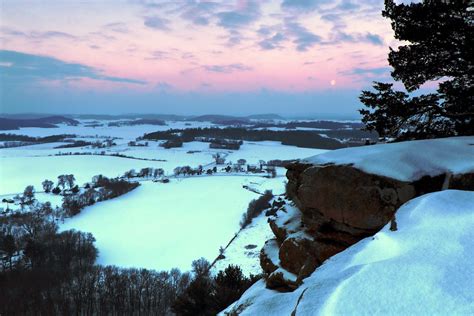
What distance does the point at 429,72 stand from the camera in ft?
44.3

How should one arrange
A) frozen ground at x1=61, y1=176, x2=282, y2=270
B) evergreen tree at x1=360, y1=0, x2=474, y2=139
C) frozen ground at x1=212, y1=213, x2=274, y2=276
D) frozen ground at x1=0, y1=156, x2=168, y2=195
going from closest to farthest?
evergreen tree at x1=360, y1=0, x2=474, y2=139 → frozen ground at x1=212, y1=213, x2=274, y2=276 → frozen ground at x1=61, y1=176, x2=282, y2=270 → frozen ground at x1=0, y1=156, x2=168, y2=195

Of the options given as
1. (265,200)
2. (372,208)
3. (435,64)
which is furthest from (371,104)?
(265,200)

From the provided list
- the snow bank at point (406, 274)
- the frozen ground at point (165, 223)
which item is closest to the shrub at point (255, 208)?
the frozen ground at point (165, 223)

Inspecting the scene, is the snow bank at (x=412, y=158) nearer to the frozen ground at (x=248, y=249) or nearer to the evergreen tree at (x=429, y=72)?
the evergreen tree at (x=429, y=72)

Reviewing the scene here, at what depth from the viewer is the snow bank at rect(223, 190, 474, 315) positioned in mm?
4164

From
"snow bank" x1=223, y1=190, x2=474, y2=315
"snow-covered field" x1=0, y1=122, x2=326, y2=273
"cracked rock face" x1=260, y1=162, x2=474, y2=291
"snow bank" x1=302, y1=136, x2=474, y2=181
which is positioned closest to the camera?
"snow bank" x1=223, y1=190, x2=474, y2=315

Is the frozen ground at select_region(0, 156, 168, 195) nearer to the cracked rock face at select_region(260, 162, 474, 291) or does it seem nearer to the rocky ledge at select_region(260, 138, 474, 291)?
the cracked rock face at select_region(260, 162, 474, 291)

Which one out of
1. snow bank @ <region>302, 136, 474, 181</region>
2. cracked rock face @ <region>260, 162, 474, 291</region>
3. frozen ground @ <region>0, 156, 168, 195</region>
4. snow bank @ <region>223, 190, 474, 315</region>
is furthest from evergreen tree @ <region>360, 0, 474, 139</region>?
frozen ground @ <region>0, 156, 168, 195</region>

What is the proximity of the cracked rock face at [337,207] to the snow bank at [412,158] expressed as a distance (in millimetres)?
269

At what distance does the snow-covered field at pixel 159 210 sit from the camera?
55750 millimetres

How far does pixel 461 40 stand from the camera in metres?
12.3

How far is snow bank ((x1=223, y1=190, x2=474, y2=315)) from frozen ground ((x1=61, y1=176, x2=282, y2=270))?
4755 centimetres

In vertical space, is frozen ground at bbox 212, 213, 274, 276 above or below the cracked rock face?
below

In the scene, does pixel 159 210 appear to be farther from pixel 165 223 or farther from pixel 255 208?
pixel 255 208
